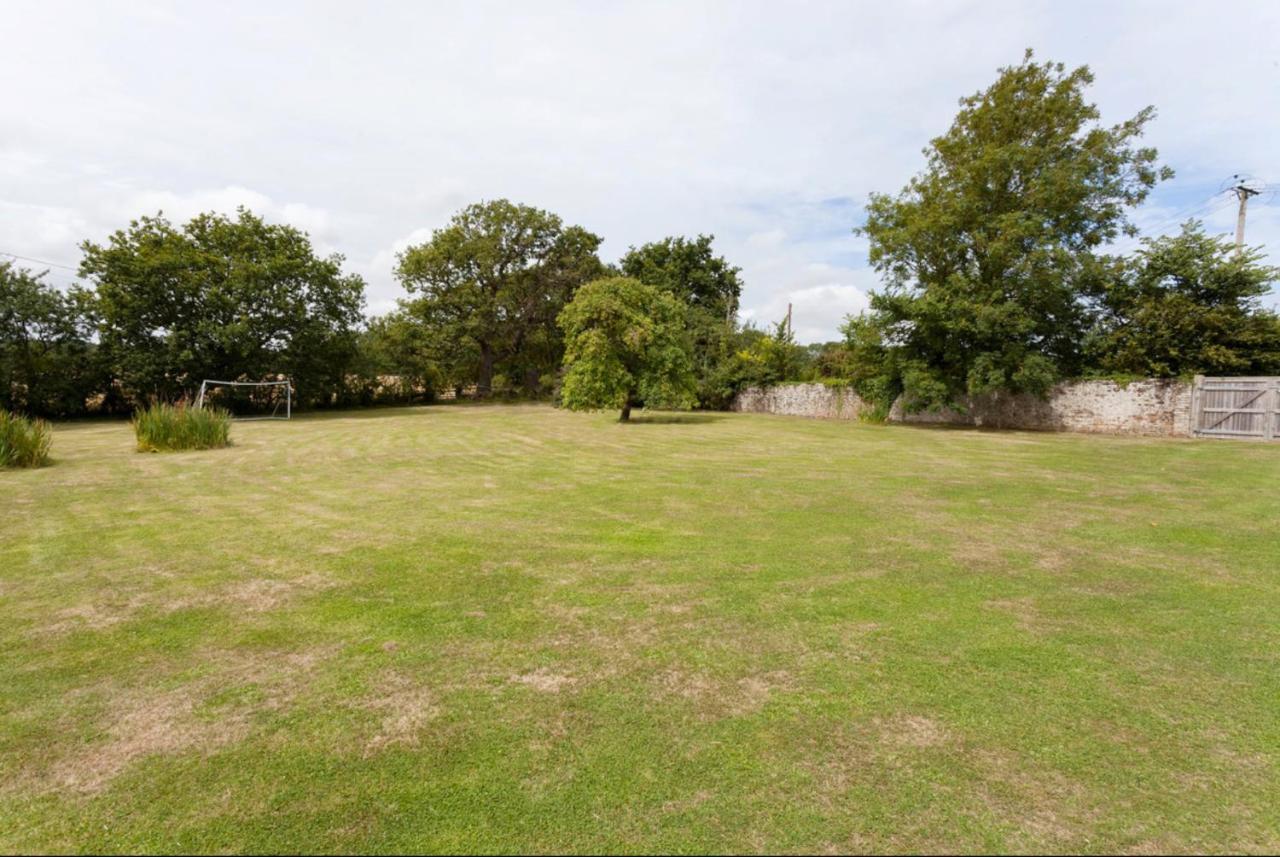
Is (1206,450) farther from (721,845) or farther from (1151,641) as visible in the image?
(721,845)

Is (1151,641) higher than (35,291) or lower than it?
lower

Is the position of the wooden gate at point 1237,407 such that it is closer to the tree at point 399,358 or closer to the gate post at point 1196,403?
the gate post at point 1196,403

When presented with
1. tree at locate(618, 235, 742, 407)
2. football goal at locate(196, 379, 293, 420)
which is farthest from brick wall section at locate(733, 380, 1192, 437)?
football goal at locate(196, 379, 293, 420)

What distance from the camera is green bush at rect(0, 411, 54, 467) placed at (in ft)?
33.9

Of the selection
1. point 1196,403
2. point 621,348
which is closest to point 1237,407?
point 1196,403

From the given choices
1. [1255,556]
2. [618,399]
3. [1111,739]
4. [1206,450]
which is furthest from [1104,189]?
[1111,739]

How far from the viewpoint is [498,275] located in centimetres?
3919

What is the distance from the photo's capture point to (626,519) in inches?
267

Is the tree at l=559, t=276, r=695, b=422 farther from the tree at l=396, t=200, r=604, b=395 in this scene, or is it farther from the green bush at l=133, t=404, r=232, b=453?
the tree at l=396, t=200, r=604, b=395

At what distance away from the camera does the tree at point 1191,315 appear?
1677 cm

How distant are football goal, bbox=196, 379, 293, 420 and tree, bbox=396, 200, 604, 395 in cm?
1014

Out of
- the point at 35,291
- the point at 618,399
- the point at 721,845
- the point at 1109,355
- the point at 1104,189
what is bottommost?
the point at 721,845

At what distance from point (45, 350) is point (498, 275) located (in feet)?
73.4

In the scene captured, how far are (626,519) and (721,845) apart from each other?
480 cm
